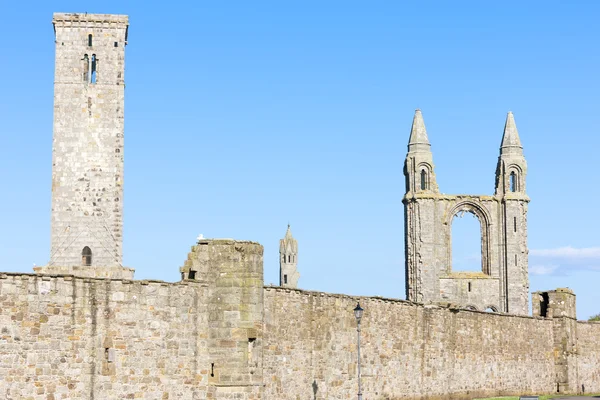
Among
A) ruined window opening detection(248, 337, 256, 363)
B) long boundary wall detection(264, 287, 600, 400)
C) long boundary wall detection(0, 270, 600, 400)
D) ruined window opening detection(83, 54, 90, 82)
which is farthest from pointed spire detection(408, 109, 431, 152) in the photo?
ruined window opening detection(248, 337, 256, 363)

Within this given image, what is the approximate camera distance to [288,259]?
474 feet

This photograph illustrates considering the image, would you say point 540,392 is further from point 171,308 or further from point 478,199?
point 478,199

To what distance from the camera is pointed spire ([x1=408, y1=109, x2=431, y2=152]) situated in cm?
9306

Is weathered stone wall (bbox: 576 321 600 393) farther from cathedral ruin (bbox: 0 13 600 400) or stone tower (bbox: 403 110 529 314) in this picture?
A: stone tower (bbox: 403 110 529 314)

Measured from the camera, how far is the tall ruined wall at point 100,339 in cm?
2495

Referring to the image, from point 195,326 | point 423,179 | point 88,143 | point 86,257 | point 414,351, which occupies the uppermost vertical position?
point 423,179

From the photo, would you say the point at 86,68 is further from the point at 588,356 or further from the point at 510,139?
the point at 510,139

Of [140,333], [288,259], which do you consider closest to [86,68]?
[140,333]

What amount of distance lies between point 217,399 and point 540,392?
2491 cm

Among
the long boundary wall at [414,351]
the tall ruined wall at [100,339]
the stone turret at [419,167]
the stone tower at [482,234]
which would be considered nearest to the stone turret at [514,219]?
the stone tower at [482,234]

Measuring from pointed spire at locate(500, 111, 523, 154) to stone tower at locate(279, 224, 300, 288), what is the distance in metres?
52.8

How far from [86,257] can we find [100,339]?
27.1 metres

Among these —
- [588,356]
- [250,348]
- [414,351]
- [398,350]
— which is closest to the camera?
[250,348]

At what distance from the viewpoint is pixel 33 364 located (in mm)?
25062
